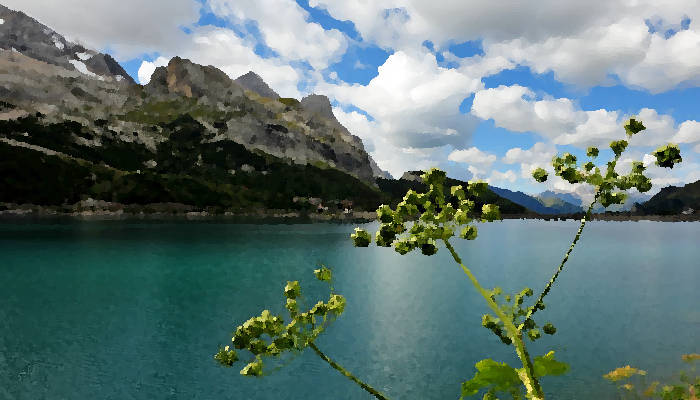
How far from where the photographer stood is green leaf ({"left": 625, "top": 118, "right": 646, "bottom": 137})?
466cm

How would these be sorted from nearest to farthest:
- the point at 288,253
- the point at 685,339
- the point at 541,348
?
the point at 541,348
the point at 685,339
the point at 288,253

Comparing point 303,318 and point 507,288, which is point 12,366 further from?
point 507,288

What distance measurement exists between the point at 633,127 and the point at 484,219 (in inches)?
73.5

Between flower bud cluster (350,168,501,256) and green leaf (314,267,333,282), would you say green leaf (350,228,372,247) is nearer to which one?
flower bud cluster (350,168,501,256)

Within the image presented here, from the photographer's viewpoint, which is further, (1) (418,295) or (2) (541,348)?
(1) (418,295)

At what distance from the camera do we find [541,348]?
50062 mm

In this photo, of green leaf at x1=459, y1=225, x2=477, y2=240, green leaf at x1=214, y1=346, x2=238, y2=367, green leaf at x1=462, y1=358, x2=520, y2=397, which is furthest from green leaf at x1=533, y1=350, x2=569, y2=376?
green leaf at x1=214, y1=346, x2=238, y2=367

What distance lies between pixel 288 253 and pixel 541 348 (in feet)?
324

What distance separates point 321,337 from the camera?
5500 cm

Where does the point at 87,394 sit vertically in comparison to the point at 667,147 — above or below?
below

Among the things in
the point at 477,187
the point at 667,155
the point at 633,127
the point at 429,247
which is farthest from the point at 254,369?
the point at 633,127

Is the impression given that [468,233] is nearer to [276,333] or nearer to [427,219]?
[427,219]

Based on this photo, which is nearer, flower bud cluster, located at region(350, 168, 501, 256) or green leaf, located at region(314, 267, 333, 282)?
flower bud cluster, located at region(350, 168, 501, 256)

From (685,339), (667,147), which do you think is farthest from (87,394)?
(685,339)
